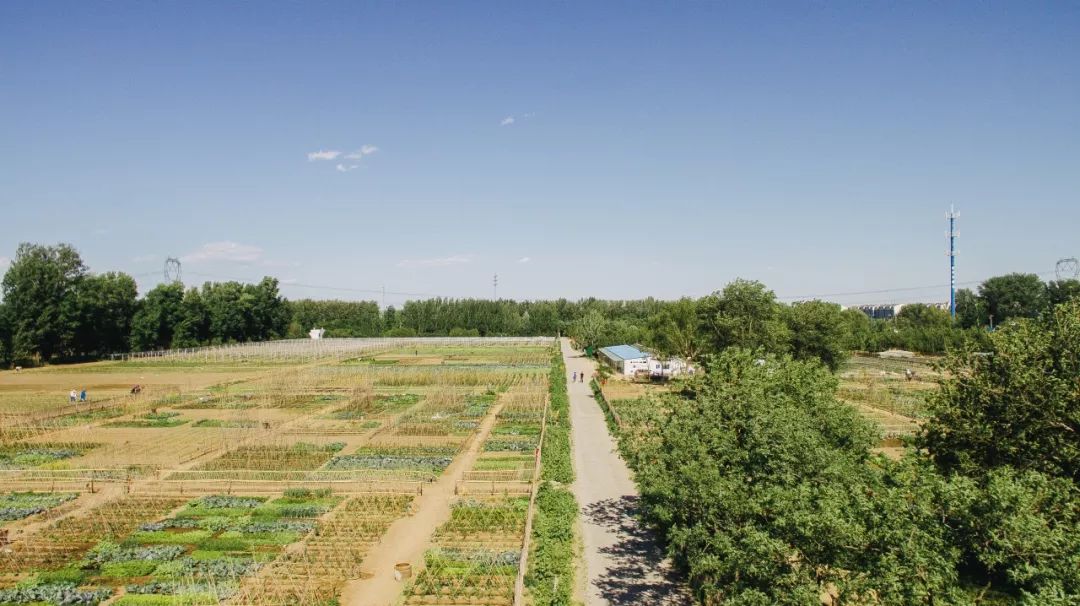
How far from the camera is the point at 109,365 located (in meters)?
77.5

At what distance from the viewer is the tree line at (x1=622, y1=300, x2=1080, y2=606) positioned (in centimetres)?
1032

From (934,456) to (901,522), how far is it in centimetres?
778

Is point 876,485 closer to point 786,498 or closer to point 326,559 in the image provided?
point 786,498

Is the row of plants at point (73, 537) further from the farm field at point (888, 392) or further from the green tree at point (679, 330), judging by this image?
the green tree at point (679, 330)

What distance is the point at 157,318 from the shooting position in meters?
90.2

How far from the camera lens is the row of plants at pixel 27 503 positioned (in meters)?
23.4

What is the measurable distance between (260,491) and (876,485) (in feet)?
78.6

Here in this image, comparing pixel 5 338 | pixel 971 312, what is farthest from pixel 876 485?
pixel 971 312

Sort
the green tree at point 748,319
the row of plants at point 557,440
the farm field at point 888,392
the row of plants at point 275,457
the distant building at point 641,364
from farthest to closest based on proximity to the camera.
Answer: the distant building at point 641,364 < the green tree at point 748,319 < the farm field at point 888,392 < the row of plants at point 275,457 < the row of plants at point 557,440

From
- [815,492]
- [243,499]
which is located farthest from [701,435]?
[243,499]

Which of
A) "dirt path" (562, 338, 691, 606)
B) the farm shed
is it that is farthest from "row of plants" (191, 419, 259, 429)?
the farm shed

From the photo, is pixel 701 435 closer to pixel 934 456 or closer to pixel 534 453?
pixel 934 456

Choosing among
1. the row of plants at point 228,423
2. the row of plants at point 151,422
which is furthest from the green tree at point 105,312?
the row of plants at point 228,423

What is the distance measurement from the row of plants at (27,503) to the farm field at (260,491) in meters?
0.08
